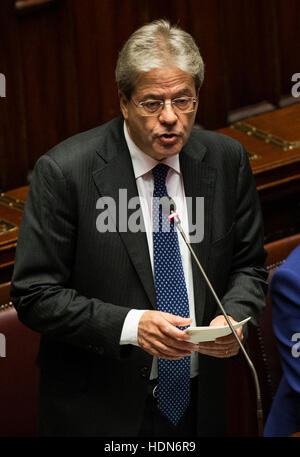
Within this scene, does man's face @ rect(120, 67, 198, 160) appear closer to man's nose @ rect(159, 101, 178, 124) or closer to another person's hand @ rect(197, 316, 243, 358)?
man's nose @ rect(159, 101, 178, 124)

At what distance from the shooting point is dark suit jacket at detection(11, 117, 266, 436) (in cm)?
163

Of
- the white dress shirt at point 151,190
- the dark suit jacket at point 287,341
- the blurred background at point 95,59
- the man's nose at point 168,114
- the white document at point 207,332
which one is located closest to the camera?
the white document at point 207,332

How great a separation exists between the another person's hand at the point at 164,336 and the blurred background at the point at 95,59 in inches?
43.8

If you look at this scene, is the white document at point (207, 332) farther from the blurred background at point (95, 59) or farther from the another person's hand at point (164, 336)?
the blurred background at point (95, 59)

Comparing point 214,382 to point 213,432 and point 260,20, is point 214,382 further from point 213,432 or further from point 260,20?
point 260,20

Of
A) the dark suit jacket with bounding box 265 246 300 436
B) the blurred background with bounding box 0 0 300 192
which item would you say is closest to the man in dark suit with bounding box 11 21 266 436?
the dark suit jacket with bounding box 265 246 300 436

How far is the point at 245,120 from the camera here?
2.98 m

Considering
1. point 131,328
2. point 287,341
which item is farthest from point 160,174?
point 287,341

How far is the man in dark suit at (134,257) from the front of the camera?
1599 mm

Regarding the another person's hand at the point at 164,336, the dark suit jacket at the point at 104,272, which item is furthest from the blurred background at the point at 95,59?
the another person's hand at the point at 164,336

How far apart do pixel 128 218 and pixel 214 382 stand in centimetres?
34

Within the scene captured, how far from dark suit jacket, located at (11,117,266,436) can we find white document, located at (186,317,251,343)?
0.15 meters

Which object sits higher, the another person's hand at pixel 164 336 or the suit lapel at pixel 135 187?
the suit lapel at pixel 135 187
